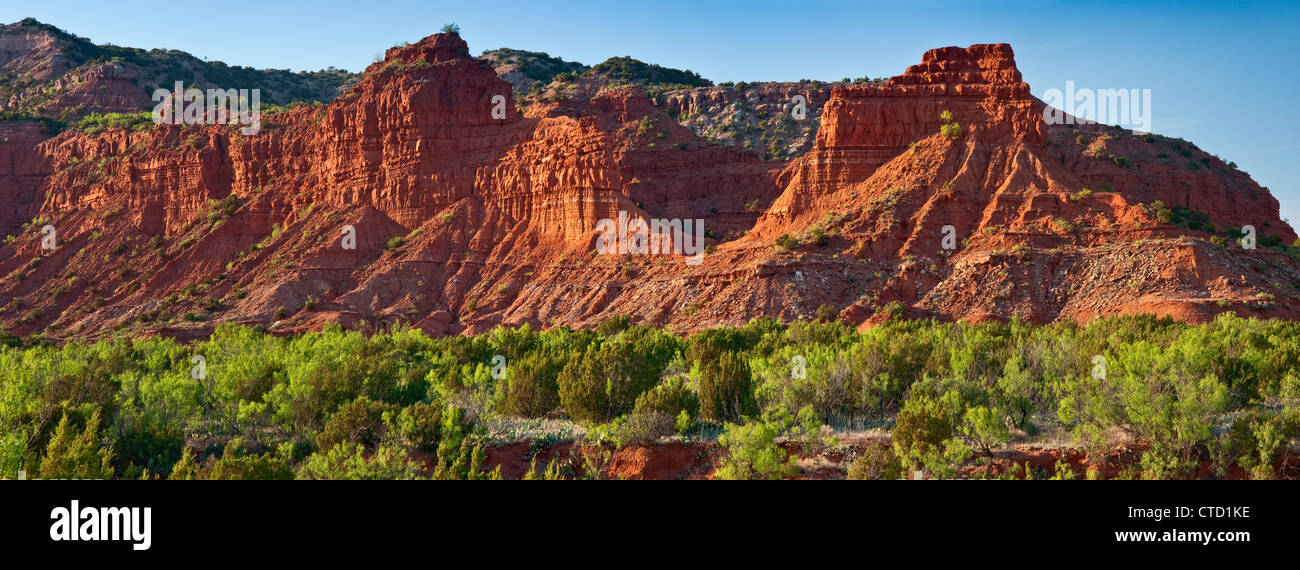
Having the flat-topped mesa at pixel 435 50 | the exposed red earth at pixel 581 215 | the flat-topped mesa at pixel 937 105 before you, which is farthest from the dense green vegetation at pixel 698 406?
the flat-topped mesa at pixel 435 50

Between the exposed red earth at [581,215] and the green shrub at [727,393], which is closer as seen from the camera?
the green shrub at [727,393]

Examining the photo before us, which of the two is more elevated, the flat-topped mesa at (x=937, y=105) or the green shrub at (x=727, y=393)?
the flat-topped mesa at (x=937, y=105)

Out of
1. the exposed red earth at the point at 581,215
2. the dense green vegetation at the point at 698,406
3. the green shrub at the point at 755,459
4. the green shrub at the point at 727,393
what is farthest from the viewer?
the exposed red earth at the point at 581,215

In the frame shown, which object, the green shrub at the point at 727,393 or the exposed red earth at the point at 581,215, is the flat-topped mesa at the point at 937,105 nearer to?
the exposed red earth at the point at 581,215

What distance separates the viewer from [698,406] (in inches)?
830

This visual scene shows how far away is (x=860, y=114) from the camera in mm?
50469

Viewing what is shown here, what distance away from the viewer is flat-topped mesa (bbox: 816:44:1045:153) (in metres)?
48.2

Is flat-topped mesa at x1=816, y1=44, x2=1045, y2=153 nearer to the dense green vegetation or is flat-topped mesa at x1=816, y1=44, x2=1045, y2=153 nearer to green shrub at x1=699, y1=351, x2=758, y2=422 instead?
the dense green vegetation

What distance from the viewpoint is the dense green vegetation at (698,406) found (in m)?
16.1

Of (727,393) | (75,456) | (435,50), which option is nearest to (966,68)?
(435,50)

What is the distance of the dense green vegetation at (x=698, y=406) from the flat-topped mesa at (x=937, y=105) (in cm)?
1919

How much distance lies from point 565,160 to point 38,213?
35.7m

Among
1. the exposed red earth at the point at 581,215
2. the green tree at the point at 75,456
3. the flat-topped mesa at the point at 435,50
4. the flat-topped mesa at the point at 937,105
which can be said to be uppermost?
the flat-topped mesa at the point at 435,50

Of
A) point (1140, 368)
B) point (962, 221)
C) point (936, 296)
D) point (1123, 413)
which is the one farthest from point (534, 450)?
point (962, 221)
